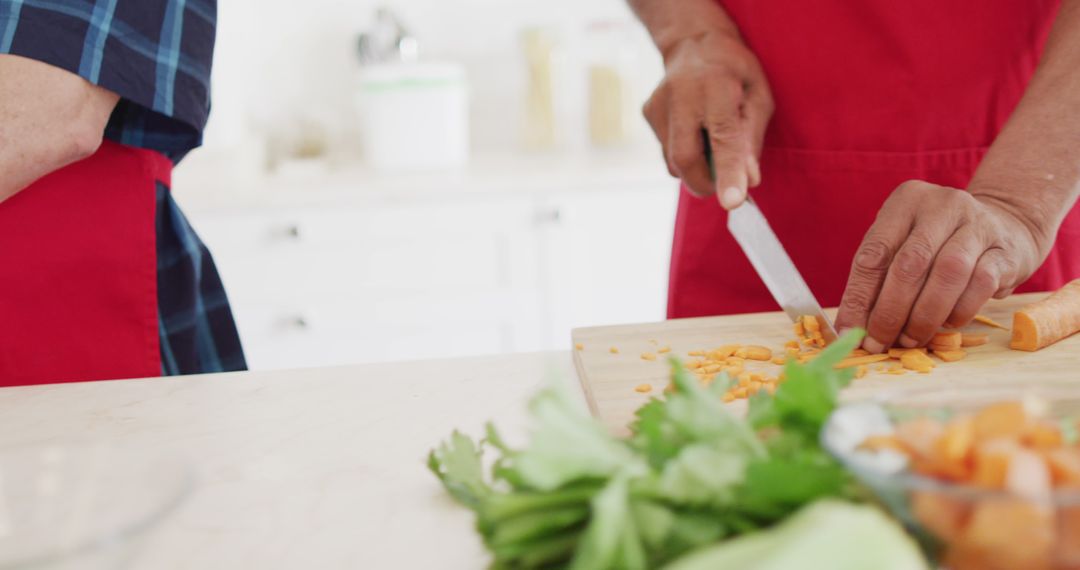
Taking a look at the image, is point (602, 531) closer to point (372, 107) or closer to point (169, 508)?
point (169, 508)

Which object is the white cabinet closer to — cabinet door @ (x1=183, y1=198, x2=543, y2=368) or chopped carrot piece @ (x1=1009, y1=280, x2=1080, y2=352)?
cabinet door @ (x1=183, y1=198, x2=543, y2=368)

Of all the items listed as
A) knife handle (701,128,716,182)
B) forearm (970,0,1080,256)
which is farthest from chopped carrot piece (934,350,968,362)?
knife handle (701,128,716,182)

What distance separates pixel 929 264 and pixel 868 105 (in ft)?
1.33

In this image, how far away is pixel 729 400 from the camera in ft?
2.71

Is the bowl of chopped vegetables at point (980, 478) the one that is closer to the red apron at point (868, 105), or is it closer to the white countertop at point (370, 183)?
the red apron at point (868, 105)

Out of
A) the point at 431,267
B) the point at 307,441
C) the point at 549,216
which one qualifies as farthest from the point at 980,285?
the point at 431,267

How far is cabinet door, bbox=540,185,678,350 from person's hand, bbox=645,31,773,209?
3.95 feet

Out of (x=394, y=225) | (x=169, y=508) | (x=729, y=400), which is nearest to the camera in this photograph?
(x=169, y=508)

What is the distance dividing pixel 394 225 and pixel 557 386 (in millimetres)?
2111

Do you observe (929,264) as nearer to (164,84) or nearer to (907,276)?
(907,276)

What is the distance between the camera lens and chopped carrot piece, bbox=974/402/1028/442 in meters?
0.43

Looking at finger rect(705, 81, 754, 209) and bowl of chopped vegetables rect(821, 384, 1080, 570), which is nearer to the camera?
bowl of chopped vegetables rect(821, 384, 1080, 570)

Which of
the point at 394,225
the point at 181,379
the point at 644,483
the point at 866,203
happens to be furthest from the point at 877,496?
the point at 394,225

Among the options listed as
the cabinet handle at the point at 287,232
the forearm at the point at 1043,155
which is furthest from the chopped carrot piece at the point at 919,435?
the cabinet handle at the point at 287,232
